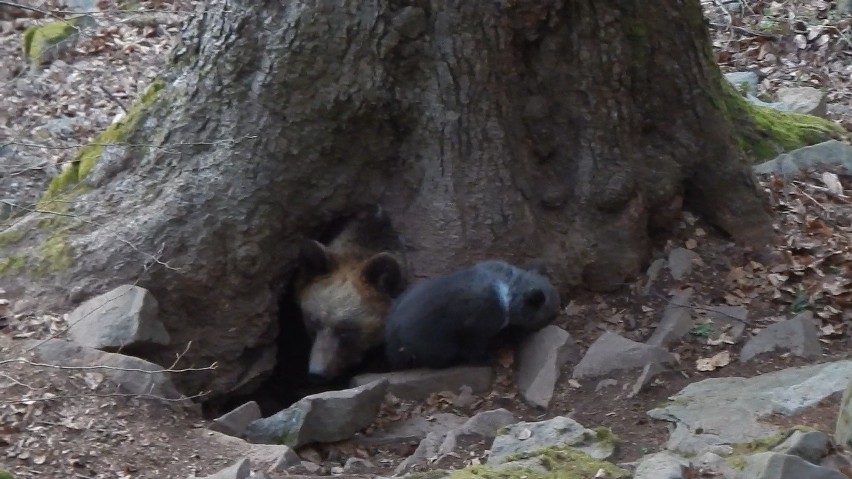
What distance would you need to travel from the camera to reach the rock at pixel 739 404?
4602 mm

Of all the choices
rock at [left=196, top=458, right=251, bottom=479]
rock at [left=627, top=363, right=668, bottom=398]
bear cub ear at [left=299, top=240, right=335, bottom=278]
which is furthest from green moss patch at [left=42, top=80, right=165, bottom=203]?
rock at [left=627, top=363, right=668, bottom=398]

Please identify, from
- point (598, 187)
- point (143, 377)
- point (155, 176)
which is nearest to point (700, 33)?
point (598, 187)

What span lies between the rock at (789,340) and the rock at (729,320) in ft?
0.67

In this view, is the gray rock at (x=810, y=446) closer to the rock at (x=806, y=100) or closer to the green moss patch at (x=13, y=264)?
the green moss patch at (x=13, y=264)

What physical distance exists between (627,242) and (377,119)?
2.01 m

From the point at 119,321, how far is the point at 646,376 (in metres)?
3.26

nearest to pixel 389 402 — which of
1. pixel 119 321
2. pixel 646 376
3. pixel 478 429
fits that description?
pixel 478 429

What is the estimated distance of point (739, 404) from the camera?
16.5ft

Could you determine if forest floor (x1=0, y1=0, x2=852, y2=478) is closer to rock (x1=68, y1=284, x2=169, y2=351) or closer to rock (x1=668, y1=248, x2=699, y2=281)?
rock (x1=668, y1=248, x2=699, y2=281)

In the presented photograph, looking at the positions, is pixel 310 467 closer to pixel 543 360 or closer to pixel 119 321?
pixel 119 321

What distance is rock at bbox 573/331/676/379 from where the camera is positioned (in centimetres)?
628

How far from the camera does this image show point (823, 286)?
6926mm

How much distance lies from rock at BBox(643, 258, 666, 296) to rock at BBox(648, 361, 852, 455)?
4.80 feet

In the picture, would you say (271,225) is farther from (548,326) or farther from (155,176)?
(548,326)
